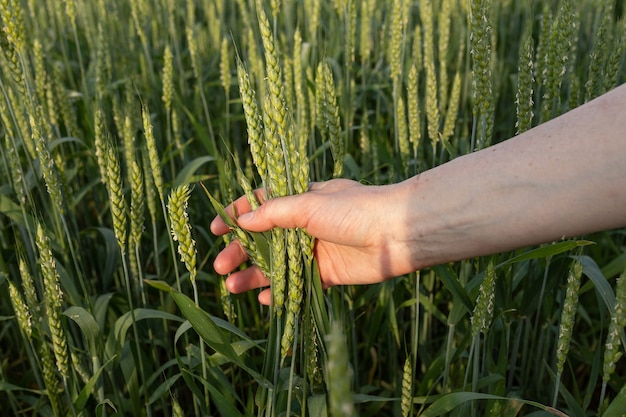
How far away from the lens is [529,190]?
119 centimetres

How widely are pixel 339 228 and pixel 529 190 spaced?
40cm

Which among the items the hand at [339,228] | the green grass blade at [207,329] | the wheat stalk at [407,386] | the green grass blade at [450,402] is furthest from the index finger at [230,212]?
the green grass blade at [450,402]

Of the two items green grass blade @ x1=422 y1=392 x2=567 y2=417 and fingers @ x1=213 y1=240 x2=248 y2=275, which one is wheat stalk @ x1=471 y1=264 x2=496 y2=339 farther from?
fingers @ x1=213 y1=240 x2=248 y2=275

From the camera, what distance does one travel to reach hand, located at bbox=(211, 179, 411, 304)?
1.19 m

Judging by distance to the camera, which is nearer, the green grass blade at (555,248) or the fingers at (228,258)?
the green grass blade at (555,248)

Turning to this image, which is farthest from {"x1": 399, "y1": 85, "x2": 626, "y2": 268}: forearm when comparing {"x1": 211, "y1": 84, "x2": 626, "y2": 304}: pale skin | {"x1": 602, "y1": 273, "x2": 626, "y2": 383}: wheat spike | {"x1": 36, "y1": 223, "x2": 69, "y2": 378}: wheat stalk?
{"x1": 36, "y1": 223, "x2": 69, "y2": 378}: wheat stalk

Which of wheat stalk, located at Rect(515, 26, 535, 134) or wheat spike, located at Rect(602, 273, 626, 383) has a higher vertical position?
wheat stalk, located at Rect(515, 26, 535, 134)

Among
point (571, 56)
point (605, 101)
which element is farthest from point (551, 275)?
point (571, 56)

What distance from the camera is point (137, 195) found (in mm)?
1401

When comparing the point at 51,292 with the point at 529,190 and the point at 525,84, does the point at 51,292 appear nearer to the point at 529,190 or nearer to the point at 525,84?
the point at 529,190

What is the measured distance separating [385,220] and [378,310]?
0.56 metres

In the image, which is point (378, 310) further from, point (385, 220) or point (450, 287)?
point (385, 220)

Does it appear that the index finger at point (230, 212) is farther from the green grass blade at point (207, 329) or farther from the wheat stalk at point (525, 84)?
the wheat stalk at point (525, 84)

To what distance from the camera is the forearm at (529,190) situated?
1125mm
